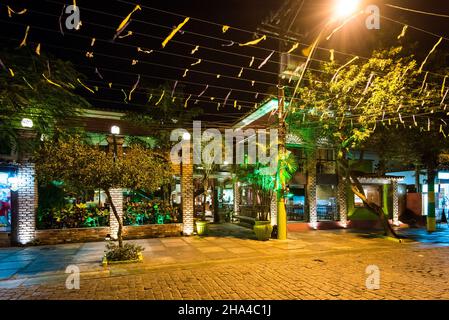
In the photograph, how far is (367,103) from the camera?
484 inches

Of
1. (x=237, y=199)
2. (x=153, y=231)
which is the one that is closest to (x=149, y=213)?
(x=153, y=231)

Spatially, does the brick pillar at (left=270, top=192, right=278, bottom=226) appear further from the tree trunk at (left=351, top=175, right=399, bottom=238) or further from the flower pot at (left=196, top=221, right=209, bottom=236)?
the tree trunk at (left=351, top=175, right=399, bottom=238)

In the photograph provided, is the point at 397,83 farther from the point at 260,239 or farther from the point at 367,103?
the point at 260,239

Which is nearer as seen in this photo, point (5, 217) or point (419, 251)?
point (419, 251)

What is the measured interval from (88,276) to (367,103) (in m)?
11.1

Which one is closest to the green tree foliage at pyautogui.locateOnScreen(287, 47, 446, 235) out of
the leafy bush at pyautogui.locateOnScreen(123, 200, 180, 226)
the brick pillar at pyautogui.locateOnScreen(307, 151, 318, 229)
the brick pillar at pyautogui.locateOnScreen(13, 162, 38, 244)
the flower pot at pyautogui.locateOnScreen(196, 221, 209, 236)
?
the brick pillar at pyautogui.locateOnScreen(307, 151, 318, 229)

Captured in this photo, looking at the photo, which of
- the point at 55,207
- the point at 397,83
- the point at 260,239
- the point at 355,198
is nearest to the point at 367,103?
the point at 397,83

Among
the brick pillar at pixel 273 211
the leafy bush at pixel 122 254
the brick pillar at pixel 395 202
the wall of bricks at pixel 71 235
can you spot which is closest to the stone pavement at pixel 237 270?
the leafy bush at pixel 122 254

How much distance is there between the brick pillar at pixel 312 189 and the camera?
18000mm

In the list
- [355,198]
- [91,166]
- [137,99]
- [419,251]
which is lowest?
[419,251]

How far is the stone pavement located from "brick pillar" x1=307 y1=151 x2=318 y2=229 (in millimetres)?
4006

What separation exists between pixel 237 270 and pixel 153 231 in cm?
693

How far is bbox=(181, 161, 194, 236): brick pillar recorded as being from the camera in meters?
15.6
